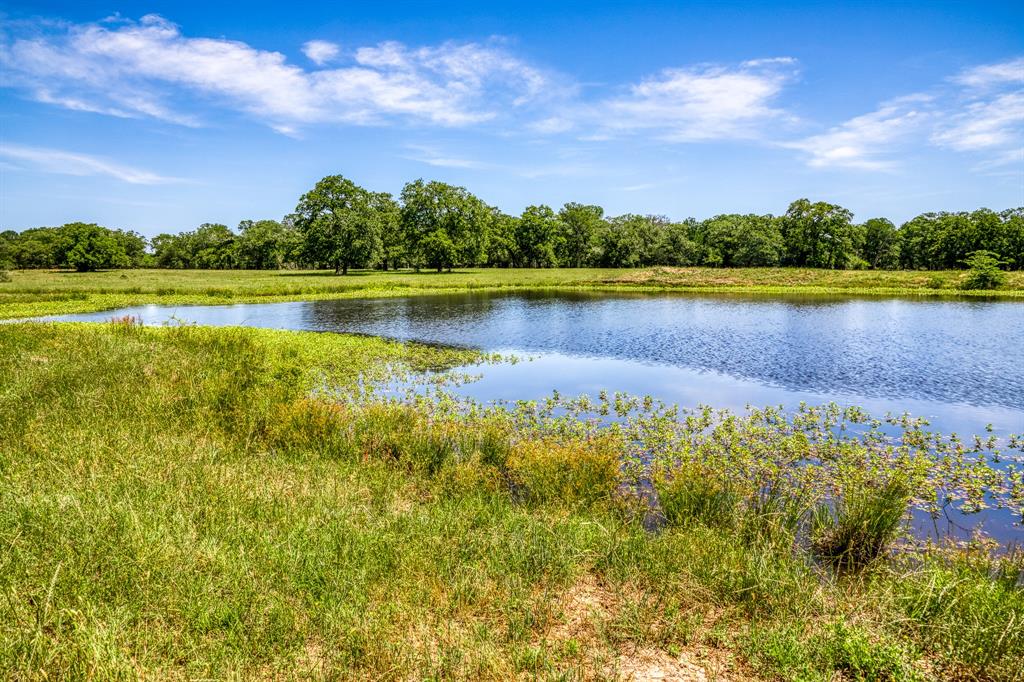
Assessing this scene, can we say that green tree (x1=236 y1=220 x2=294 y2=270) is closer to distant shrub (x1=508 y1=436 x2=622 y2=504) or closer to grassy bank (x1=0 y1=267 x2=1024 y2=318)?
grassy bank (x1=0 y1=267 x2=1024 y2=318)

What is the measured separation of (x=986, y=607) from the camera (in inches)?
219

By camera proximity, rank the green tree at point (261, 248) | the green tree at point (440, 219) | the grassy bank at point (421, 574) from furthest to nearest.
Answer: the green tree at point (261, 248), the green tree at point (440, 219), the grassy bank at point (421, 574)

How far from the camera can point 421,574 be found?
20.0 ft

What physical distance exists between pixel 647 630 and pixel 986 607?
3726 millimetres

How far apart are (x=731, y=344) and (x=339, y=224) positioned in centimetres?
6777

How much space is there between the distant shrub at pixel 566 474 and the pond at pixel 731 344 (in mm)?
7833

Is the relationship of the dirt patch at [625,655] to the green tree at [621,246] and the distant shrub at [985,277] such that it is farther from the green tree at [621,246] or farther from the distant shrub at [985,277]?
the green tree at [621,246]

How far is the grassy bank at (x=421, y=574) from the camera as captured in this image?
491 centimetres

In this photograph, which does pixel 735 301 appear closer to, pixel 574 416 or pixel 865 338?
pixel 865 338

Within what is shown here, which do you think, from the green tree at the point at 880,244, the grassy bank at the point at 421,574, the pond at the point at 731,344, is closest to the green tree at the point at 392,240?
the pond at the point at 731,344

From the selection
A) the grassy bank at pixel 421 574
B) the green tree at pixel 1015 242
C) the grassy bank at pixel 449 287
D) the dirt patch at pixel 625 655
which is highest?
the green tree at pixel 1015 242

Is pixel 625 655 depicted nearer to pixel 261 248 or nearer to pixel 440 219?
pixel 440 219

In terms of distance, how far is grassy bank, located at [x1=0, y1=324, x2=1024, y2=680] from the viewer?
16.1 feet

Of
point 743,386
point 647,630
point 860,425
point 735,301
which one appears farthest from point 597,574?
point 735,301
